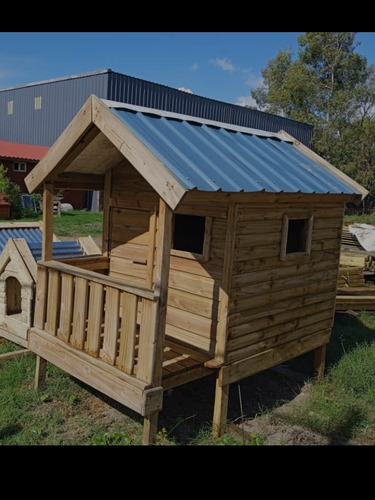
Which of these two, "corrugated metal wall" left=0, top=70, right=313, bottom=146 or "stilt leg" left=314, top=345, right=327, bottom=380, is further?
"corrugated metal wall" left=0, top=70, right=313, bottom=146

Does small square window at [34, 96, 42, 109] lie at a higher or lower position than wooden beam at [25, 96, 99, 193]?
higher

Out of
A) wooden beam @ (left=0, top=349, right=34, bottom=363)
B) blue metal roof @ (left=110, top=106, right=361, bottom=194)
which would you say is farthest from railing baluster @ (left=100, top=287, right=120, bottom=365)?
wooden beam @ (left=0, top=349, right=34, bottom=363)

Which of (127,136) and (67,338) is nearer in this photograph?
(127,136)

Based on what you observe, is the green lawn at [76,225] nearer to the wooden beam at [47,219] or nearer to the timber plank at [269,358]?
the wooden beam at [47,219]

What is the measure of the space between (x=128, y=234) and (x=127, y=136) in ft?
6.74

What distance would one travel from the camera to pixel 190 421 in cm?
540

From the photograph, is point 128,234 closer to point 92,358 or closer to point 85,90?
point 92,358

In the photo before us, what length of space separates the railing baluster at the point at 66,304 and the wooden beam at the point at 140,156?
5.15 ft

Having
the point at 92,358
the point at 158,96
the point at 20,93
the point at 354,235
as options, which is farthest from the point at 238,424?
the point at 20,93

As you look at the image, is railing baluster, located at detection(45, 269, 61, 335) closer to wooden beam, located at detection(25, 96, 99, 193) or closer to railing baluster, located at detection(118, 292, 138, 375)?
wooden beam, located at detection(25, 96, 99, 193)

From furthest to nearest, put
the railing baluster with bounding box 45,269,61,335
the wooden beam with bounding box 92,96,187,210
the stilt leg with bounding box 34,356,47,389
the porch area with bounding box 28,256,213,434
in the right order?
the stilt leg with bounding box 34,356,47,389 < the railing baluster with bounding box 45,269,61,335 < the porch area with bounding box 28,256,213,434 < the wooden beam with bounding box 92,96,187,210

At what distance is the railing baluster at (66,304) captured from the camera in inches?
194

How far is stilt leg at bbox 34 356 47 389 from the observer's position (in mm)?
5676

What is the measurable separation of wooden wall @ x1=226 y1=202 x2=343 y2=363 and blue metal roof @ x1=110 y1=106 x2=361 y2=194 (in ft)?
1.01
